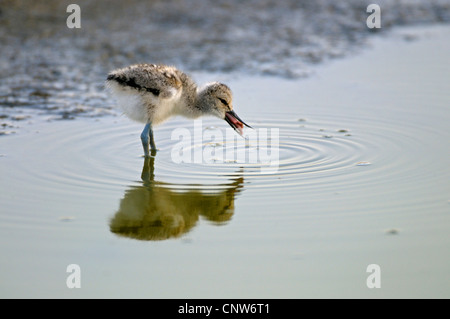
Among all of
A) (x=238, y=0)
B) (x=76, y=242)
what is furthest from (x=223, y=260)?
(x=238, y=0)

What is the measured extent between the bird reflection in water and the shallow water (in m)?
0.02

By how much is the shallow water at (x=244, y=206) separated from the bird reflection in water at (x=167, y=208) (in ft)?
0.05

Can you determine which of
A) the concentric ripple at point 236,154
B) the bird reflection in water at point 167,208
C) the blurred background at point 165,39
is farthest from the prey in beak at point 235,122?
the blurred background at point 165,39

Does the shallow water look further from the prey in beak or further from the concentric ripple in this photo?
the prey in beak

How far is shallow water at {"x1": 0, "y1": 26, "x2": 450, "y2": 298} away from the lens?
396cm

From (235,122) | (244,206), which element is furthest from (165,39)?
(244,206)

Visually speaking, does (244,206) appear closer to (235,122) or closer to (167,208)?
(167,208)

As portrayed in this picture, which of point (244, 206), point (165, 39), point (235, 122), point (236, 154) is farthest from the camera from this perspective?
point (165, 39)

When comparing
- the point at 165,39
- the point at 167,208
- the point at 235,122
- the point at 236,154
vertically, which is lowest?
the point at 167,208

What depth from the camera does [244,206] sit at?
5051 millimetres

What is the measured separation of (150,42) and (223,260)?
683 centimetres

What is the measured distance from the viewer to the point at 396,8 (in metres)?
12.4

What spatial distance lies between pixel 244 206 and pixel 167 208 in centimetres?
60

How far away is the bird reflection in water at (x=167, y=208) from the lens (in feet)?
15.5
